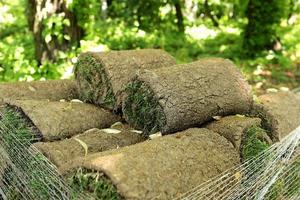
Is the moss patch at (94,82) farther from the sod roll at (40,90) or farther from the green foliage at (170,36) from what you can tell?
the green foliage at (170,36)

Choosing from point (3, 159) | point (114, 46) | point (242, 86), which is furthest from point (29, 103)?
point (114, 46)

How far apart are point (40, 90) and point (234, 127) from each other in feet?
6.11

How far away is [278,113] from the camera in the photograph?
3996 millimetres

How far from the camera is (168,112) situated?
332cm

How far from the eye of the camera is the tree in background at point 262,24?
8869 millimetres

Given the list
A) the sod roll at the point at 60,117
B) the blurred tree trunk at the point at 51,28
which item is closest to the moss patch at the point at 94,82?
the sod roll at the point at 60,117

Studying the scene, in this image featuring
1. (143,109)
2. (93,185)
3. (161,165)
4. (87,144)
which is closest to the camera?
(93,185)

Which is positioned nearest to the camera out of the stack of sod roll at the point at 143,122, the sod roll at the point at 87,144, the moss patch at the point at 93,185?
the moss patch at the point at 93,185

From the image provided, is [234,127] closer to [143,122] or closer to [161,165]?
[143,122]

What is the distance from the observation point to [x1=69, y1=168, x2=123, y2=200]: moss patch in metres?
2.52

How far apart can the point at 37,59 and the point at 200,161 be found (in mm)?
3992

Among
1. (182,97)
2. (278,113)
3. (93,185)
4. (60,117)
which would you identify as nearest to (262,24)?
(278,113)

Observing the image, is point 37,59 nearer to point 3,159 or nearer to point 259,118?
point 3,159

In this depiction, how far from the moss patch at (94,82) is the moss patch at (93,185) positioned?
1245mm
